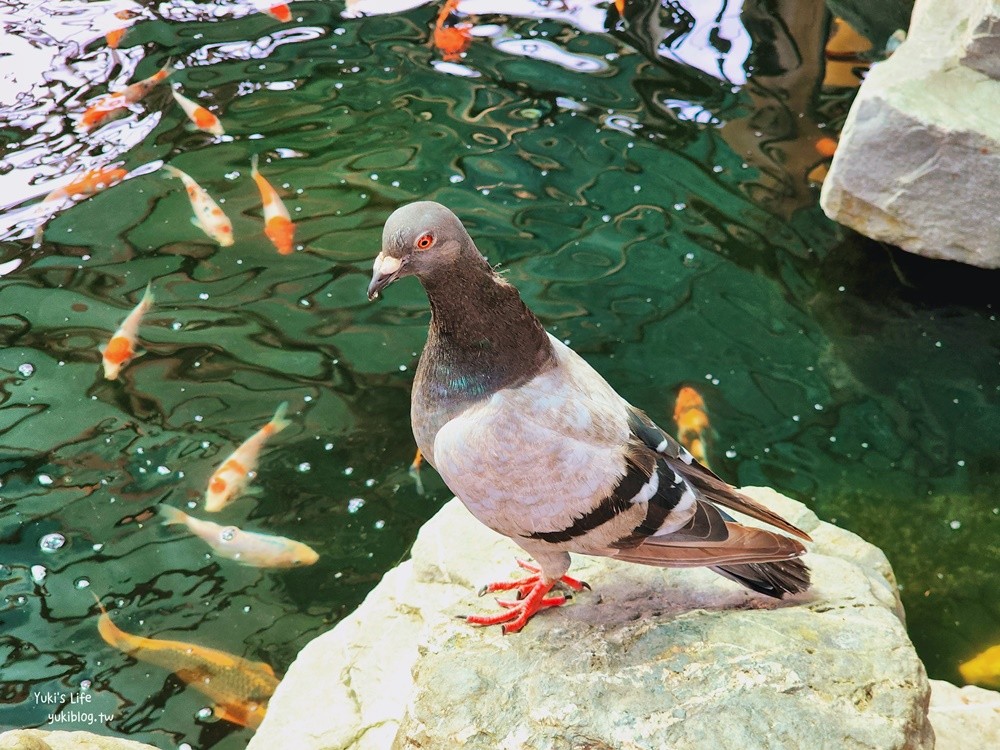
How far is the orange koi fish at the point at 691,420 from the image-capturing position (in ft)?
16.6

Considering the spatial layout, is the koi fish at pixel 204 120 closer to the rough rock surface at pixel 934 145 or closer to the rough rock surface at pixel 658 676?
the rough rock surface at pixel 934 145

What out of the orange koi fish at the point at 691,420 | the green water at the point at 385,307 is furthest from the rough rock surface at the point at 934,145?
the orange koi fish at the point at 691,420

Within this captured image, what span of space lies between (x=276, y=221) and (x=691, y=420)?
273 cm

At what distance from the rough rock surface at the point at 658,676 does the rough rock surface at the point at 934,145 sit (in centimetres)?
275

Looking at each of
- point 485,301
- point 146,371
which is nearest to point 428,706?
point 485,301

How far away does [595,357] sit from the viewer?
217 inches

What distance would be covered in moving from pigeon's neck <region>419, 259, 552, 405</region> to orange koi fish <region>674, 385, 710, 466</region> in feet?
7.36

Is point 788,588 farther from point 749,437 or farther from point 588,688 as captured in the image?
point 749,437

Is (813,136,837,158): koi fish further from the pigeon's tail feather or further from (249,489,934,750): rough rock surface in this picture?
the pigeon's tail feather

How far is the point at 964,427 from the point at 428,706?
11.9ft

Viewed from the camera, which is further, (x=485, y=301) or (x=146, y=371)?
(x=146, y=371)

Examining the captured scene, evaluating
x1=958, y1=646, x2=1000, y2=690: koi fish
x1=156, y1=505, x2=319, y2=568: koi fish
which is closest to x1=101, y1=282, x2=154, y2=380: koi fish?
x1=156, y1=505, x2=319, y2=568: koi fish

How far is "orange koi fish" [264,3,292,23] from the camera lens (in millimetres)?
7586

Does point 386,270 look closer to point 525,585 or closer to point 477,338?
point 477,338
